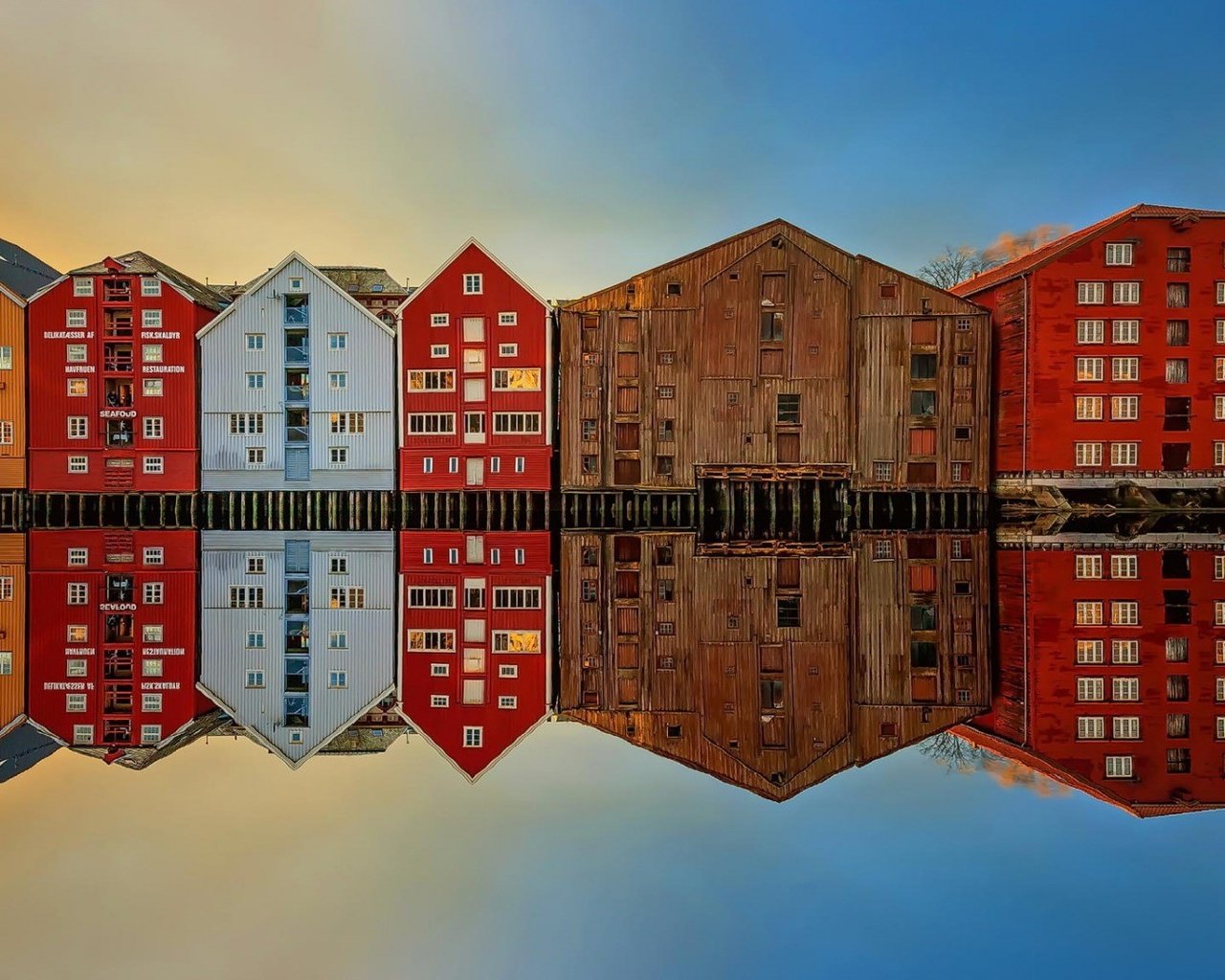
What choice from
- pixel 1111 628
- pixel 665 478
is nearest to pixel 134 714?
pixel 1111 628

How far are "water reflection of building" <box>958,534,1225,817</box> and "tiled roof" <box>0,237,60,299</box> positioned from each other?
5381 centimetres

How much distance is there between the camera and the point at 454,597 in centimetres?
2256

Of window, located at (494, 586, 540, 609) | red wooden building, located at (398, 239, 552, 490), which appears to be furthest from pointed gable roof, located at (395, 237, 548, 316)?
window, located at (494, 586, 540, 609)

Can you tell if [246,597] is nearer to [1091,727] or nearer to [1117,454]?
[1091,727]

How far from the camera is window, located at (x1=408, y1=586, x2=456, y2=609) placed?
22.0 m

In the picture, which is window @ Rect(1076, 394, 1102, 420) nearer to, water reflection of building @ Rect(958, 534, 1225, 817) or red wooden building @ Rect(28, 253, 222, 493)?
water reflection of building @ Rect(958, 534, 1225, 817)

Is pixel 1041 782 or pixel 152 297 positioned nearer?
pixel 1041 782

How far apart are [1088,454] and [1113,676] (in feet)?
74.7

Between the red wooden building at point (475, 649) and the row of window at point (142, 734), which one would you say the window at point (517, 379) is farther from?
the row of window at point (142, 734)

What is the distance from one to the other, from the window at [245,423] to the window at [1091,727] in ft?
113

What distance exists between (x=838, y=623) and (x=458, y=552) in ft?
50.7

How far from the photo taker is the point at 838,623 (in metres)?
18.9

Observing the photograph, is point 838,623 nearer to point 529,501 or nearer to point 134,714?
point 134,714

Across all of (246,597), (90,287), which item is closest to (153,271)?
(90,287)
